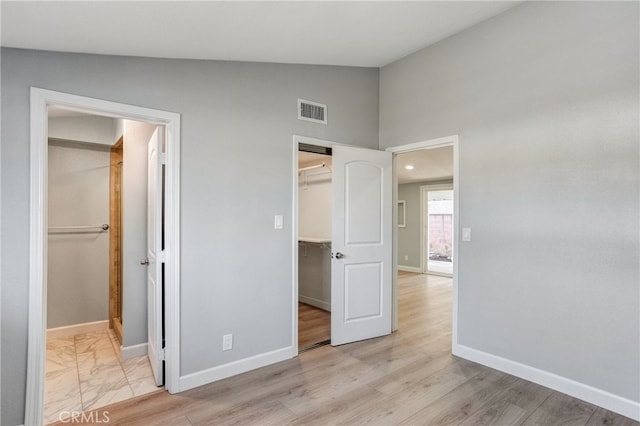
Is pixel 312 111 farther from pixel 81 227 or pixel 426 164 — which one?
pixel 426 164

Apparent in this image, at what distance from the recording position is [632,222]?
218cm

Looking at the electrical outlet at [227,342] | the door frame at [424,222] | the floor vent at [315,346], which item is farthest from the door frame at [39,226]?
the door frame at [424,222]

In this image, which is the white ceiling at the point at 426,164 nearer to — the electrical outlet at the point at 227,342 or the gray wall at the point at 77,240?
the electrical outlet at the point at 227,342

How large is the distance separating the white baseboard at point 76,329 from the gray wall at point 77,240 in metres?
0.04

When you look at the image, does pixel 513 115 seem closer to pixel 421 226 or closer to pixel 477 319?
pixel 477 319

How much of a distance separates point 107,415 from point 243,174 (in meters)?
1.99

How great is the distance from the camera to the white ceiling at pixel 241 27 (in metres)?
1.69

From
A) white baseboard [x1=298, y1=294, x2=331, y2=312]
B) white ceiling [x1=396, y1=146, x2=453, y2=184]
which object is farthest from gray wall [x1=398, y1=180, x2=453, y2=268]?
white baseboard [x1=298, y1=294, x2=331, y2=312]

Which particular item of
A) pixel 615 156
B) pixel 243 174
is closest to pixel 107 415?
pixel 243 174

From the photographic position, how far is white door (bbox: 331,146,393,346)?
3.42m

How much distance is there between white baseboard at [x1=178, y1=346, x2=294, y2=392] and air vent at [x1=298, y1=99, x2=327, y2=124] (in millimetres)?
2279

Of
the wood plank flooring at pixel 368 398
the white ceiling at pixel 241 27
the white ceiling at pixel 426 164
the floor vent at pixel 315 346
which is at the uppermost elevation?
the white ceiling at pixel 241 27

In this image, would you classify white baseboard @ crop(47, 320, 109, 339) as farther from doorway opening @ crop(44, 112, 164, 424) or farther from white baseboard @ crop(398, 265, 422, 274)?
white baseboard @ crop(398, 265, 422, 274)

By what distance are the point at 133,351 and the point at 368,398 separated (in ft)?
7.64
